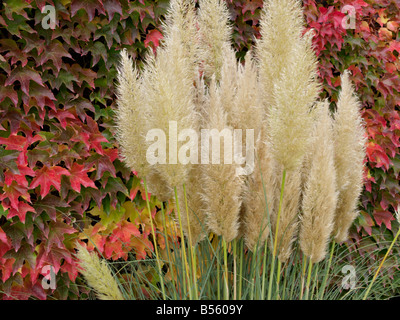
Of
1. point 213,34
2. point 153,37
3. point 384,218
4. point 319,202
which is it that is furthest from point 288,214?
point 384,218

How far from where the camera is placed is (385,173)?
2988 mm

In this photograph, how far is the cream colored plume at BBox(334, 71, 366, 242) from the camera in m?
1.68

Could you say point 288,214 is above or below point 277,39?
below

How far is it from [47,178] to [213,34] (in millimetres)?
1021

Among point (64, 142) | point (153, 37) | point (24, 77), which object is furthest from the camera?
point (153, 37)

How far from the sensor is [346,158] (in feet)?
5.49

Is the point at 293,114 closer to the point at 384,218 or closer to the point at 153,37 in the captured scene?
the point at 153,37

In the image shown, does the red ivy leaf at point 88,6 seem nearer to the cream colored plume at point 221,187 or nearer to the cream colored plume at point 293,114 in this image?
the cream colored plume at point 221,187

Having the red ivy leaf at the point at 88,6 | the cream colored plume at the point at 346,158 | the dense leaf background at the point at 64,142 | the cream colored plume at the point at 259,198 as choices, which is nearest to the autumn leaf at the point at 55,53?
the dense leaf background at the point at 64,142

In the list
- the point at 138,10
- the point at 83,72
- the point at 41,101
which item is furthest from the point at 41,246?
the point at 138,10

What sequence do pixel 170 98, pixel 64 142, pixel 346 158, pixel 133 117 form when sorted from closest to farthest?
1. pixel 170 98
2. pixel 133 117
3. pixel 346 158
4. pixel 64 142

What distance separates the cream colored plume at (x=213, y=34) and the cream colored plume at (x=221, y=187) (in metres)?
0.37
